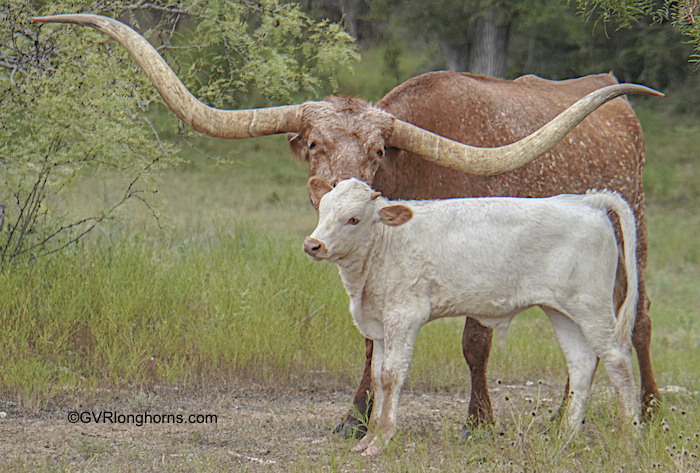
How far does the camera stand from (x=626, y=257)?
3.93 meters

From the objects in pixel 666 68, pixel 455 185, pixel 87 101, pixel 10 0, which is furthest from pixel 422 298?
pixel 666 68

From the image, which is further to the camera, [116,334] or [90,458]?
[116,334]

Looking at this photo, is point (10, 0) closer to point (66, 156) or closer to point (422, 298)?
point (66, 156)

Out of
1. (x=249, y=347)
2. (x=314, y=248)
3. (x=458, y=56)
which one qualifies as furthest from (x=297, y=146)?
(x=458, y=56)

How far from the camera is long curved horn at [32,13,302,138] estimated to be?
3.88m

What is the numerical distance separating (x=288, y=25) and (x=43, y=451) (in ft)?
10.1

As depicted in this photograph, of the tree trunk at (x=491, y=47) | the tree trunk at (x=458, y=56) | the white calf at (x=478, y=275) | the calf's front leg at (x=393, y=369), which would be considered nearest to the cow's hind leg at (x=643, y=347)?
the white calf at (x=478, y=275)

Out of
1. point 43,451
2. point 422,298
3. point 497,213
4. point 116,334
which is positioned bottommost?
point 43,451

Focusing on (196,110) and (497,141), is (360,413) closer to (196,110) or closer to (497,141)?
(497,141)

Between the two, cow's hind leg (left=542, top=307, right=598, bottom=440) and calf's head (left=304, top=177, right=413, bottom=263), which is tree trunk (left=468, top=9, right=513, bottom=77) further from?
calf's head (left=304, top=177, right=413, bottom=263)

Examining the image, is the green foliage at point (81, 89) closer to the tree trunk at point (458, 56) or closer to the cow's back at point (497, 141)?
the cow's back at point (497, 141)

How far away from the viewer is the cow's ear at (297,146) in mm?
3985

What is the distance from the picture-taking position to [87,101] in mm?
5133

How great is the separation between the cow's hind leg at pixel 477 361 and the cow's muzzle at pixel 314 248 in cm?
145
